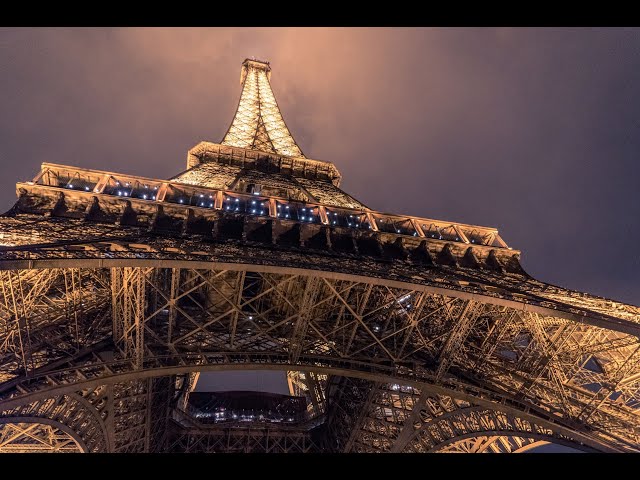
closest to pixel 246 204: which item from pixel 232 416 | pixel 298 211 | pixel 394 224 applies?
pixel 298 211

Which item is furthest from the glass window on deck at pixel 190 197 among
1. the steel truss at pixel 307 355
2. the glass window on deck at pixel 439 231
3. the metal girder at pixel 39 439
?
the glass window on deck at pixel 439 231

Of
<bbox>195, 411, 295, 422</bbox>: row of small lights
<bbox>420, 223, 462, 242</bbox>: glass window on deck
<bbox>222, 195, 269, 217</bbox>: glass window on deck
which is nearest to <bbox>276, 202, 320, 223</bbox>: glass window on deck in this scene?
<bbox>222, 195, 269, 217</bbox>: glass window on deck

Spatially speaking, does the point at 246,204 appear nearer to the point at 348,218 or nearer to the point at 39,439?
the point at 348,218

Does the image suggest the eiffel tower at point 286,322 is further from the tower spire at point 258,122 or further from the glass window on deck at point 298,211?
the tower spire at point 258,122

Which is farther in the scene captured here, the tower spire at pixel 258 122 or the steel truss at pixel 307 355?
the tower spire at pixel 258 122

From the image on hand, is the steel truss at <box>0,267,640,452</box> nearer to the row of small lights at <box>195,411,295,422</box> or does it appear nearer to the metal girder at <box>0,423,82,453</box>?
the metal girder at <box>0,423,82,453</box>
